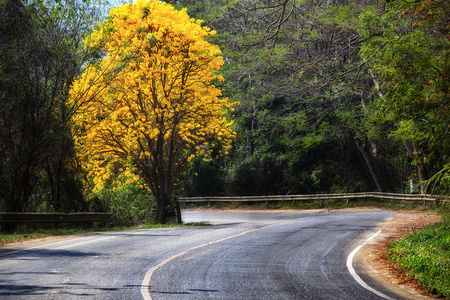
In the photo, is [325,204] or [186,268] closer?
[186,268]

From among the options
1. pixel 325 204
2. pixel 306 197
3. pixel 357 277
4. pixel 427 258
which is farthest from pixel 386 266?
pixel 306 197

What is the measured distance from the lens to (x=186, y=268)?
31.1ft

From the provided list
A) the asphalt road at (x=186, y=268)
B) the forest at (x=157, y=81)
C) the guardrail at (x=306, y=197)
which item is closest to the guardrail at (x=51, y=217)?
the forest at (x=157, y=81)

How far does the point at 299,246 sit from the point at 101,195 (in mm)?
13798

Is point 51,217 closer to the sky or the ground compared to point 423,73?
closer to the ground

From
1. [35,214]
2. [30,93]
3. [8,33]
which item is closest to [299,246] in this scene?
[35,214]

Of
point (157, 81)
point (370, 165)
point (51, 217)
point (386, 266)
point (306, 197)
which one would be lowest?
point (386, 266)

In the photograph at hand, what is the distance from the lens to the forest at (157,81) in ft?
39.3

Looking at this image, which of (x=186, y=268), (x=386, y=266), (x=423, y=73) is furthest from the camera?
(x=423, y=73)

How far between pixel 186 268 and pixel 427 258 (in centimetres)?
495

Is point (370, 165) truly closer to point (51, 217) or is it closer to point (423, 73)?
point (51, 217)

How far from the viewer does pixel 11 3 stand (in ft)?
57.5

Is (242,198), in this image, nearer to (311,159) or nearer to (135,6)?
(311,159)

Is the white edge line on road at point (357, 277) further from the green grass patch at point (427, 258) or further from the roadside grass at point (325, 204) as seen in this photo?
the roadside grass at point (325, 204)
